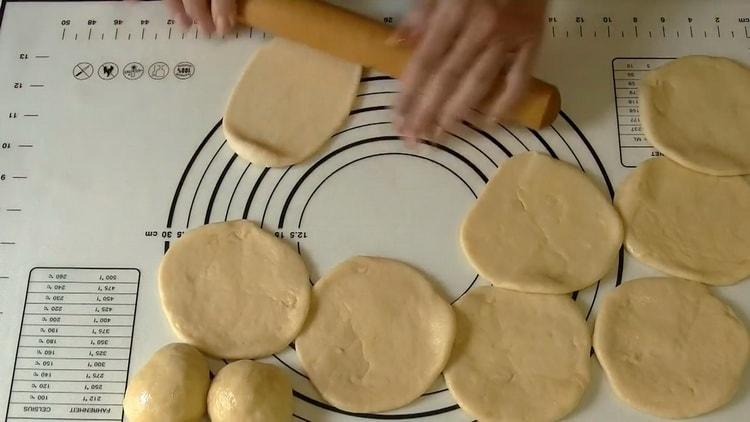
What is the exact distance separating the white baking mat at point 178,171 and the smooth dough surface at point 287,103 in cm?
2

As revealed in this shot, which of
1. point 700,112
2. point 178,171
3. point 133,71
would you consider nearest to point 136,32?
point 133,71

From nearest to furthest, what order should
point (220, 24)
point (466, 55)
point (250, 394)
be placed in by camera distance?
1. point (250, 394)
2. point (466, 55)
3. point (220, 24)

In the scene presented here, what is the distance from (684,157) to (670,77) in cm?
11

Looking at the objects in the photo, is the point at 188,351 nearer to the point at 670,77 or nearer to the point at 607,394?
the point at 607,394

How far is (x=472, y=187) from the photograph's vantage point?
2.73 ft

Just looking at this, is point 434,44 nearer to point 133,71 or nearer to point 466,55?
point 466,55

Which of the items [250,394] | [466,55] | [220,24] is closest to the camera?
[250,394]

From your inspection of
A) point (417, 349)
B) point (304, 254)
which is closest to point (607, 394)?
point (417, 349)

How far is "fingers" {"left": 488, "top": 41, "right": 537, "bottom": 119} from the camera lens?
0.79 metres

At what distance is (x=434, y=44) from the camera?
2.61 ft

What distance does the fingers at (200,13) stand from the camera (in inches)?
34.6

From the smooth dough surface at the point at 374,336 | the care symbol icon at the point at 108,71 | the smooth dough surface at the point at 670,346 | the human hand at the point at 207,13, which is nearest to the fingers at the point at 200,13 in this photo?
the human hand at the point at 207,13

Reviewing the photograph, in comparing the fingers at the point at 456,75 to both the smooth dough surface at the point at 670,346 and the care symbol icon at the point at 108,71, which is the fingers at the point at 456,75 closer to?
the smooth dough surface at the point at 670,346

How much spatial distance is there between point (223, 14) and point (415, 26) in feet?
0.77
